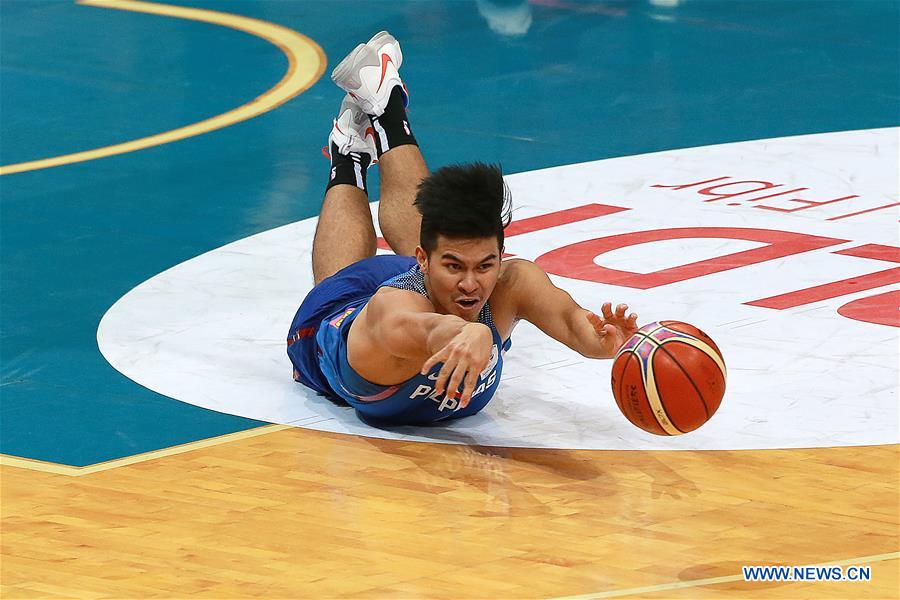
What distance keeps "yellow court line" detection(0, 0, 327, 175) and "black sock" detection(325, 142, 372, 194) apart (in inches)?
141

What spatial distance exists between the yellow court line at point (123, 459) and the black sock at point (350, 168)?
180 cm

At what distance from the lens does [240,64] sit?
13.5m

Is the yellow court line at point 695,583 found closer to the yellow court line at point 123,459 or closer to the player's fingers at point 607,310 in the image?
the player's fingers at point 607,310

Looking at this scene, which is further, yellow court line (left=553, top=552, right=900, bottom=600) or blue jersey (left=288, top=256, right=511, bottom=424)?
blue jersey (left=288, top=256, right=511, bottom=424)

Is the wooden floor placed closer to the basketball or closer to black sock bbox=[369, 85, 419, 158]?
the basketball

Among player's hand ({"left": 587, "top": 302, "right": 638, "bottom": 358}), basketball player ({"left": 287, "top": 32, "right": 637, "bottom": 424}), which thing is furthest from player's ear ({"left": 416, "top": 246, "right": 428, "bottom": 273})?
player's hand ({"left": 587, "top": 302, "right": 638, "bottom": 358})

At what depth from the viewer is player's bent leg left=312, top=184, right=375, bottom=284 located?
7.45m

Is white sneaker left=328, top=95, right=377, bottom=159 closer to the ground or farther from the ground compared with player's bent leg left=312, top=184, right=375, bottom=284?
farther from the ground

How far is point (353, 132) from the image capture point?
802 cm

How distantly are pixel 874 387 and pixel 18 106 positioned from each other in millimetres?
7912

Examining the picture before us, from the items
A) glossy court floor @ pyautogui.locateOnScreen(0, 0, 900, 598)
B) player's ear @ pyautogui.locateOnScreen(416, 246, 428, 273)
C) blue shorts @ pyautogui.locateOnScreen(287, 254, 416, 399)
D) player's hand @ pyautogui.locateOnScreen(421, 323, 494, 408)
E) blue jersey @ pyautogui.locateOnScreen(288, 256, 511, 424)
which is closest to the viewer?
player's hand @ pyautogui.locateOnScreen(421, 323, 494, 408)

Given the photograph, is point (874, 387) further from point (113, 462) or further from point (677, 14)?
point (677, 14)

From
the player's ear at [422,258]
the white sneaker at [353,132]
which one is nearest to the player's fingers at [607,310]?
the player's ear at [422,258]

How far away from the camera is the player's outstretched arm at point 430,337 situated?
17.1ft
